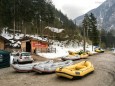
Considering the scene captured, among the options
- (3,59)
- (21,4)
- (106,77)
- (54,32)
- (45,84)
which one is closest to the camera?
(45,84)

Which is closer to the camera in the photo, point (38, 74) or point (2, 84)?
point (2, 84)

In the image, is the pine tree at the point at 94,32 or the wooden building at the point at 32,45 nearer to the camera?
the wooden building at the point at 32,45

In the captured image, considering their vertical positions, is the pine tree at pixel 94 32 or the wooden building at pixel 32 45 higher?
the pine tree at pixel 94 32

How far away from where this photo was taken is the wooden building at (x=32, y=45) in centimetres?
4800

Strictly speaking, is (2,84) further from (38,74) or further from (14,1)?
(14,1)

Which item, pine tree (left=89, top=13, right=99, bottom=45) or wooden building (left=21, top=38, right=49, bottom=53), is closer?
wooden building (left=21, top=38, right=49, bottom=53)

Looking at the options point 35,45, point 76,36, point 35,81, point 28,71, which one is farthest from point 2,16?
point 76,36

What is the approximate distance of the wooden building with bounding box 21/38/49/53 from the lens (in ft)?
157

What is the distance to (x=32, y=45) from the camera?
4794 cm

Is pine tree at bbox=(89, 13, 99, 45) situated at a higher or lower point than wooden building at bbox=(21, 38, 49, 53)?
higher

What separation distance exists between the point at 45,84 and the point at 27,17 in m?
42.9

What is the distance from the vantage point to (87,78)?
67.5 ft

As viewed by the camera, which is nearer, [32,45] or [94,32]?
[32,45]

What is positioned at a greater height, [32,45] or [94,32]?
[94,32]
